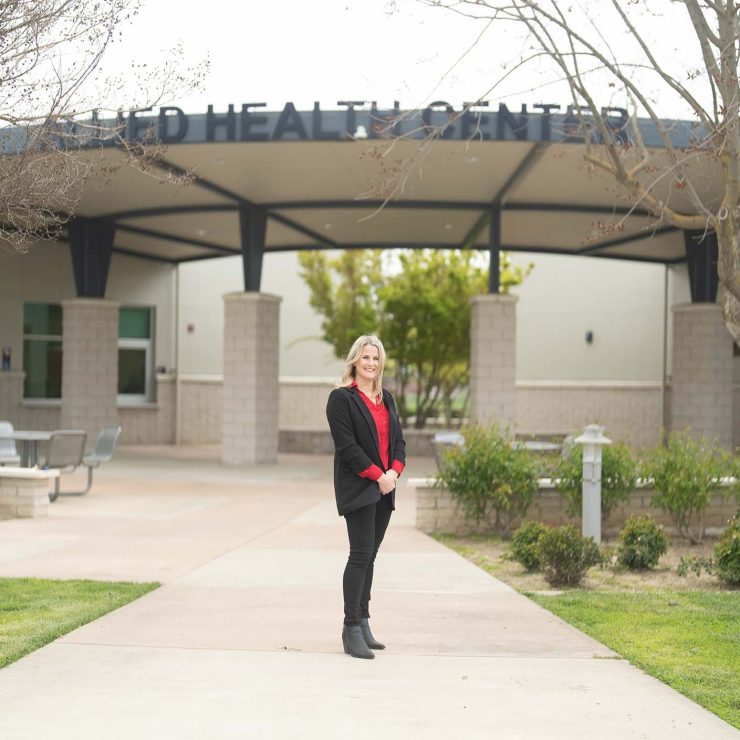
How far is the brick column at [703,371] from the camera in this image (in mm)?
22094

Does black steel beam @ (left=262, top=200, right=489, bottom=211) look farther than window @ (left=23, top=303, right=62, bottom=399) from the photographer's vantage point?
No

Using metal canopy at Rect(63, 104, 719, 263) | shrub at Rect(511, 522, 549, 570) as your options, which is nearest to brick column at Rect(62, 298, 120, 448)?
metal canopy at Rect(63, 104, 719, 263)

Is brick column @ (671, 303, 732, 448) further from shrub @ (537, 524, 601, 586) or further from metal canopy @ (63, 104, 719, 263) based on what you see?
shrub @ (537, 524, 601, 586)

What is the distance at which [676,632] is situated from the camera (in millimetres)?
6672

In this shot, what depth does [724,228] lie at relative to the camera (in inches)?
322

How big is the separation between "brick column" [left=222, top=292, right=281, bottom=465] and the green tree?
5011 millimetres

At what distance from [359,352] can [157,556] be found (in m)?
4.27

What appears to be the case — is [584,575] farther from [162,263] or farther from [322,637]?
[162,263]

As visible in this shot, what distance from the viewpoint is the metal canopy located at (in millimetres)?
15070

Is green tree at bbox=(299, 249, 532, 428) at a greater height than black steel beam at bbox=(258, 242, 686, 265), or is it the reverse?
black steel beam at bbox=(258, 242, 686, 265)

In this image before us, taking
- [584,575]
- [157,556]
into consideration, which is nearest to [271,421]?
[157,556]

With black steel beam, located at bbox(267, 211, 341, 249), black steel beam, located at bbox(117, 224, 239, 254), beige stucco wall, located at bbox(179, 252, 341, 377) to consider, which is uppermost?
black steel beam, located at bbox(267, 211, 341, 249)

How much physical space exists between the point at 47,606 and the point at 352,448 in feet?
8.49

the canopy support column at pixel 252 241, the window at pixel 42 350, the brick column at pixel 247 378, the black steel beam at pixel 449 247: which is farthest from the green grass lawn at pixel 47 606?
the window at pixel 42 350
